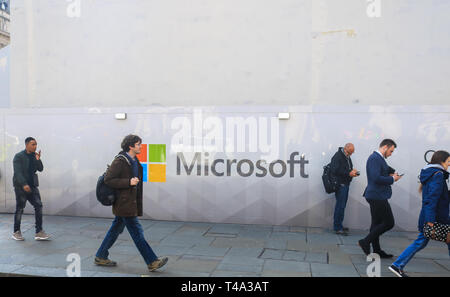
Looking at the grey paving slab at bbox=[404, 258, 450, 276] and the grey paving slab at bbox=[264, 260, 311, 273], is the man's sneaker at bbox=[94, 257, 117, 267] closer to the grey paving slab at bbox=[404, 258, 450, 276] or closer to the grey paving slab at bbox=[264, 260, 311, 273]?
the grey paving slab at bbox=[264, 260, 311, 273]

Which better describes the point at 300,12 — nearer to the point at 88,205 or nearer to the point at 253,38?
the point at 253,38

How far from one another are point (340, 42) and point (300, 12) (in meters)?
1.01

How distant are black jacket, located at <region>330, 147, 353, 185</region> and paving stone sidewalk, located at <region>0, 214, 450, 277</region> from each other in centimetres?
106

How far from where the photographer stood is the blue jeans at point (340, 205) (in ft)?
24.4

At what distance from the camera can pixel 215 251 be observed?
627 cm

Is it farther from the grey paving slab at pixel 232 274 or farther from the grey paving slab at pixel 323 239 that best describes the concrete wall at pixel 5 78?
the grey paving slab at pixel 323 239

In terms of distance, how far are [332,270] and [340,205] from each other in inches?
92.3

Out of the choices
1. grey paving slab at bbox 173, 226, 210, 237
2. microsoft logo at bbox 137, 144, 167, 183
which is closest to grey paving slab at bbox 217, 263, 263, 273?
grey paving slab at bbox 173, 226, 210, 237

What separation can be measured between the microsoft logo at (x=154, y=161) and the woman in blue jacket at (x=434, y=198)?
515 cm

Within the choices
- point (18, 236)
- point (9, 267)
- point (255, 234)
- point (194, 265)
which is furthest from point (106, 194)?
point (255, 234)

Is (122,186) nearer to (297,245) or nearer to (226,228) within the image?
(297,245)

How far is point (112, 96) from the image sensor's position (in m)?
8.84

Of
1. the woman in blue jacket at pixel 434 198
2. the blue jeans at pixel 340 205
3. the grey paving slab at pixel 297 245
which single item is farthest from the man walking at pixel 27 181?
the woman in blue jacket at pixel 434 198

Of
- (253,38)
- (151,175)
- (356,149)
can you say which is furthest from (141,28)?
(356,149)
